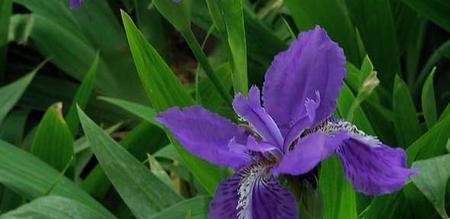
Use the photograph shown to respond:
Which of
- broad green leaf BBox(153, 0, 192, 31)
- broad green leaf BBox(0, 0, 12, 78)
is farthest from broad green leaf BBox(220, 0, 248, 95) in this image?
broad green leaf BBox(0, 0, 12, 78)

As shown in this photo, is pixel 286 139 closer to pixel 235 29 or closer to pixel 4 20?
pixel 235 29

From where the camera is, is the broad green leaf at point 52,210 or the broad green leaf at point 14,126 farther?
the broad green leaf at point 14,126

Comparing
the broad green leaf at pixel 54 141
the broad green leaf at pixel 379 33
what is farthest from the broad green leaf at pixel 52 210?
the broad green leaf at pixel 379 33

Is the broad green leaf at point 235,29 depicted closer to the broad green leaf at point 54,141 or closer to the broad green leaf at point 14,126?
the broad green leaf at point 54,141

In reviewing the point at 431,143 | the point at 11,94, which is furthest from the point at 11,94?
the point at 431,143

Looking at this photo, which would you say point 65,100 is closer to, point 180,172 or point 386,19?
point 180,172

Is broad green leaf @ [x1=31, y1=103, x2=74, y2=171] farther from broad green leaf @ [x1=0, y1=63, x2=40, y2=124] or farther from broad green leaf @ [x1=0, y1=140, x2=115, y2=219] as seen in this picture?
broad green leaf @ [x1=0, y1=63, x2=40, y2=124]

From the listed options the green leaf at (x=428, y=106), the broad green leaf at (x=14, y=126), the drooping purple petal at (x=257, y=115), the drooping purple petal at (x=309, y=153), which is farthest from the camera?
the broad green leaf at (x=14, y=126)

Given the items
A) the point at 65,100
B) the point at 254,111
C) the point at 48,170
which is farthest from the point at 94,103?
the point at 254,111
